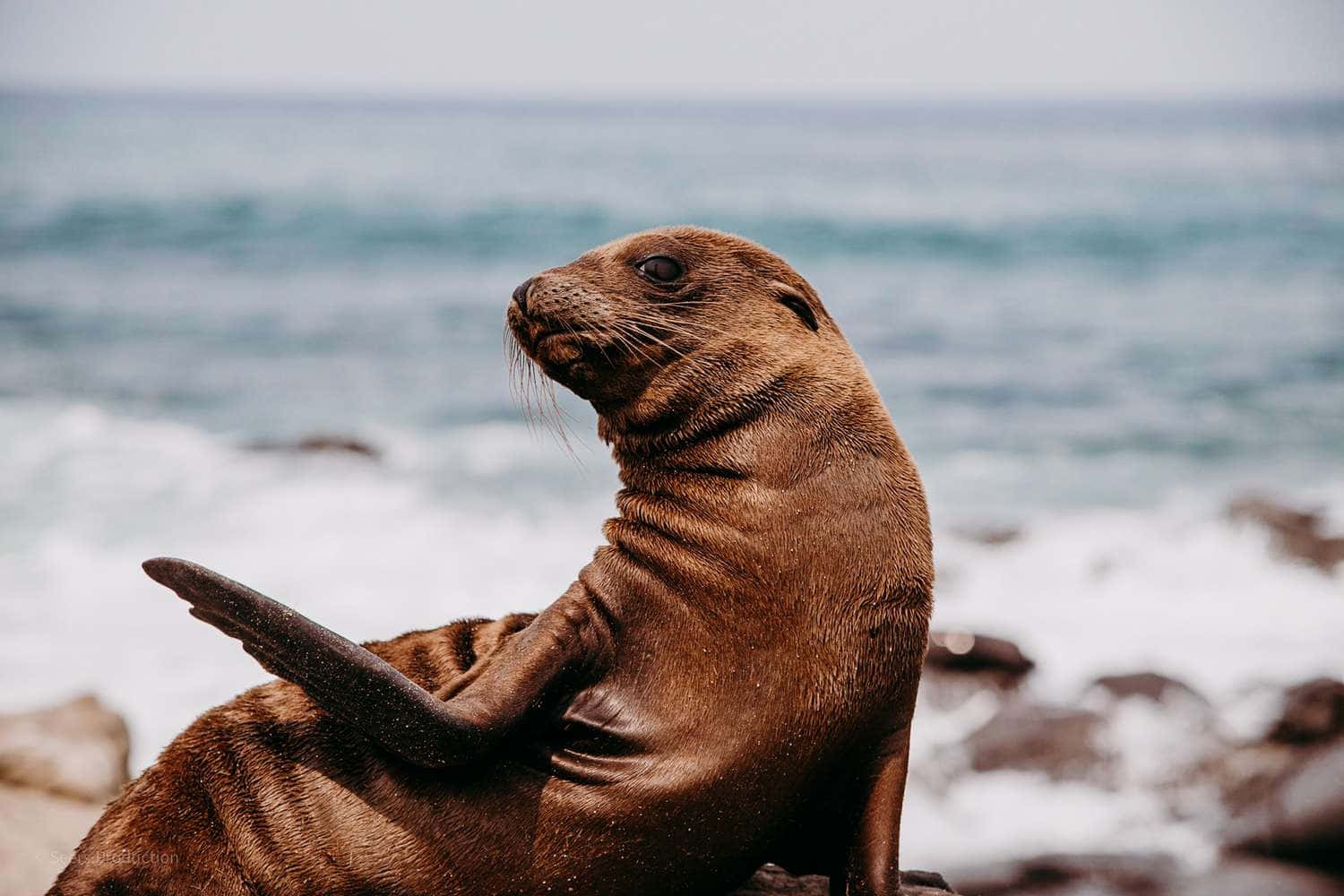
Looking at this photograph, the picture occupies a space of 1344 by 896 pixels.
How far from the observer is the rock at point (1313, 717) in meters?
9.51

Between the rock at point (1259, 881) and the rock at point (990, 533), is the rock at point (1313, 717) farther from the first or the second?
the rock at point (990, 533)

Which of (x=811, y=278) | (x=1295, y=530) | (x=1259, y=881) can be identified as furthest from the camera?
(x=811, y=278)

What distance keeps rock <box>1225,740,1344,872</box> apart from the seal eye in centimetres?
530

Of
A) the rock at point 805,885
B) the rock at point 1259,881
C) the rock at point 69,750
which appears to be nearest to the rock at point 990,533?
the rock at point 1259,881

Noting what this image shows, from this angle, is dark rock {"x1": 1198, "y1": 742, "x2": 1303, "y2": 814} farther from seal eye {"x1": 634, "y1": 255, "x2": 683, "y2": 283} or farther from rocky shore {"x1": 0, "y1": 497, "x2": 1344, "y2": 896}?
seal eye {"x1": 634, "y1": 255, "x2": 683, "y2": 283}

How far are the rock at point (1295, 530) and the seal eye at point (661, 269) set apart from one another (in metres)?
10.9

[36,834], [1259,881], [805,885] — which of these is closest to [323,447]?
[36,834]

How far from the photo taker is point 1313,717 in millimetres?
9570

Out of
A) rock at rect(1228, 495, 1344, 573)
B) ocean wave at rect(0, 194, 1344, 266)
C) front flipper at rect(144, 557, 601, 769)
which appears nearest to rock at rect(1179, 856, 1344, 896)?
front flipper at rect(144, 557, 601, 769)

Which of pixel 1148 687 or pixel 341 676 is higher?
pixel 1148 687

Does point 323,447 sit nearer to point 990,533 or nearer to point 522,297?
point 990,533

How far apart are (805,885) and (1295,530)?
447 inches

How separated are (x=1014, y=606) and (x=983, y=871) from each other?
506 cm

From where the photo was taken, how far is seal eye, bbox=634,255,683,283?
176 inches
